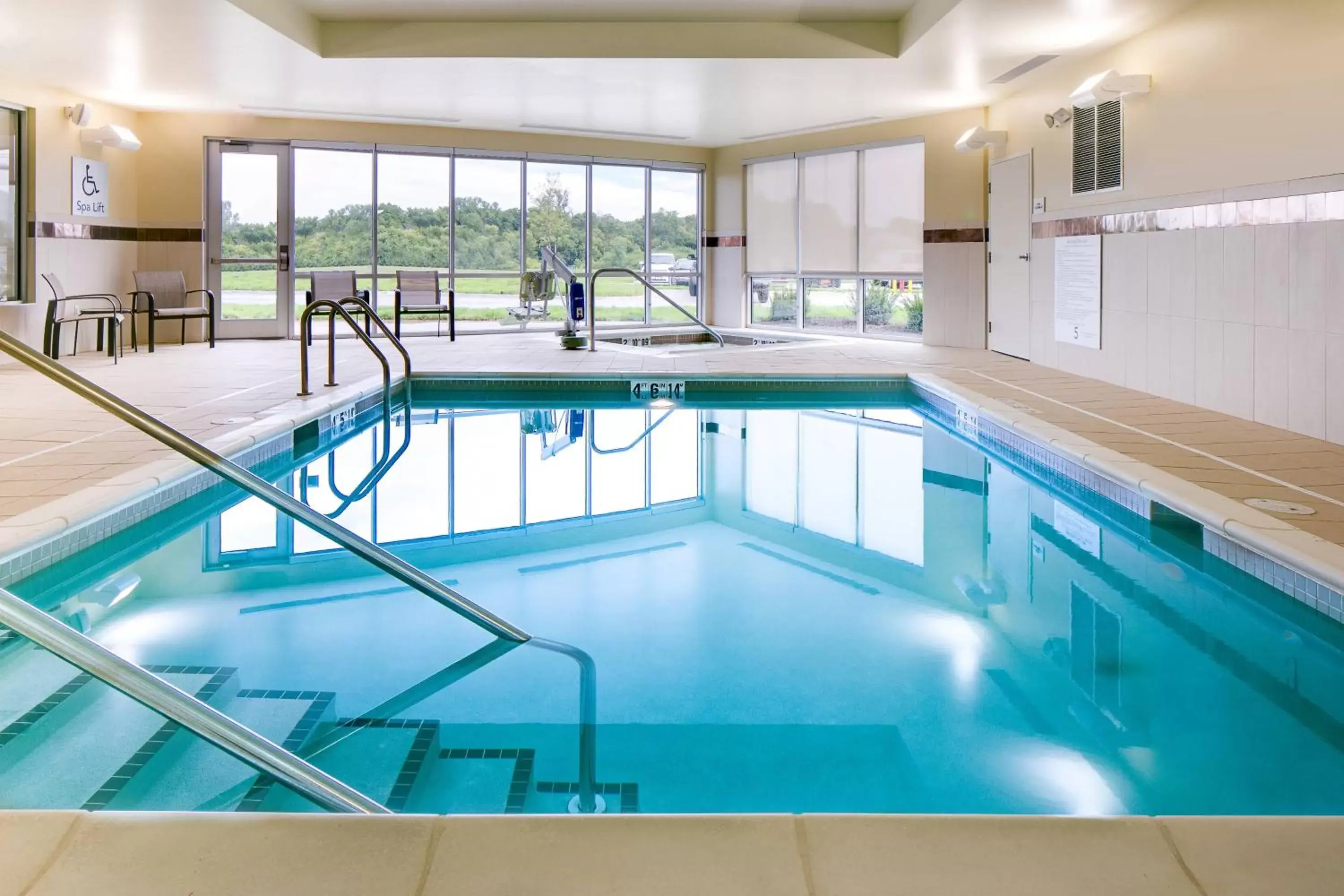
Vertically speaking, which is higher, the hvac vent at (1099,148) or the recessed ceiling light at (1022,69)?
the recessed ceiling light at (1022,69)

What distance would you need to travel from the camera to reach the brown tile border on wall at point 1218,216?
4980mm

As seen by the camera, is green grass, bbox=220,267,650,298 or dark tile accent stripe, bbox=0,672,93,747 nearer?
dark tile accent stripe, bbox=0,672,93,747

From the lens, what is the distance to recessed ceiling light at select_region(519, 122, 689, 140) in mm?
11596

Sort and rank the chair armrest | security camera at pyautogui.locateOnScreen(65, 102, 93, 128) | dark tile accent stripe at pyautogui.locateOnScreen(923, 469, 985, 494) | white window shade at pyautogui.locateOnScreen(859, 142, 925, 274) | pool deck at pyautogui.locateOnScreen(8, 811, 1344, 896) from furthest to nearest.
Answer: white window shade at pyautogui.locateOnScreen(859, 142, 925, 274), the chair armrest, security camera at pyautogui.locateOnScreen(65, 102, 93, 128), dark tile accent stripe at pyautogui.locateOnScreen(923, 469, 985, 494), pool deck at pyautogui.locateOnScreen(8, 811, 1344, 896)

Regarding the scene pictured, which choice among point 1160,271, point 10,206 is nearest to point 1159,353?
point 1160,271

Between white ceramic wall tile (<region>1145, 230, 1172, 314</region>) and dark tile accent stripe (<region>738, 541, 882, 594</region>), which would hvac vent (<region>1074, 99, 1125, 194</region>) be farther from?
dark tile accent stripe (<region>738, 541, 882, 594</region>)

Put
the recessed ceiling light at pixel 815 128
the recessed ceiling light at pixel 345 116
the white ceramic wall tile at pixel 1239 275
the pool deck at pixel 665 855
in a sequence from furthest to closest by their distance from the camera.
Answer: the recessed ceiling light at pixel 815 128 → the recessed ceiling light at pixel 345 116 → the white ceramic wall tile at pixel 1239 275 → the pool deck at pixel 665 855

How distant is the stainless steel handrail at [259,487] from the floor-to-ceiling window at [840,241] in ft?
30.3

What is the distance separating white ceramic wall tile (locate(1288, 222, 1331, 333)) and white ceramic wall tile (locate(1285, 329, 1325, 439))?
57mm

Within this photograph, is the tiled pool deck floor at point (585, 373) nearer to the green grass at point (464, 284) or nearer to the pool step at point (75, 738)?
the green grass at point (464, 284)

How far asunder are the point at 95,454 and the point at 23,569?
5.19 ft

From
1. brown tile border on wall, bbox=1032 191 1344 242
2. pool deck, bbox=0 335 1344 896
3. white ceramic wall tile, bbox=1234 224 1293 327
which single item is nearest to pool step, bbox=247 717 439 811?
pool deck, bbox=0 335 1344 896

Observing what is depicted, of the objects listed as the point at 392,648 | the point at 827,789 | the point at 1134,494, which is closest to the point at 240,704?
the point at 392,648

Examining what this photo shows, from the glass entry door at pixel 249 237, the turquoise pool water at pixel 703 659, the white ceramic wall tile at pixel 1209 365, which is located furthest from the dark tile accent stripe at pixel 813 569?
the glass entry door at pixel 249 237
